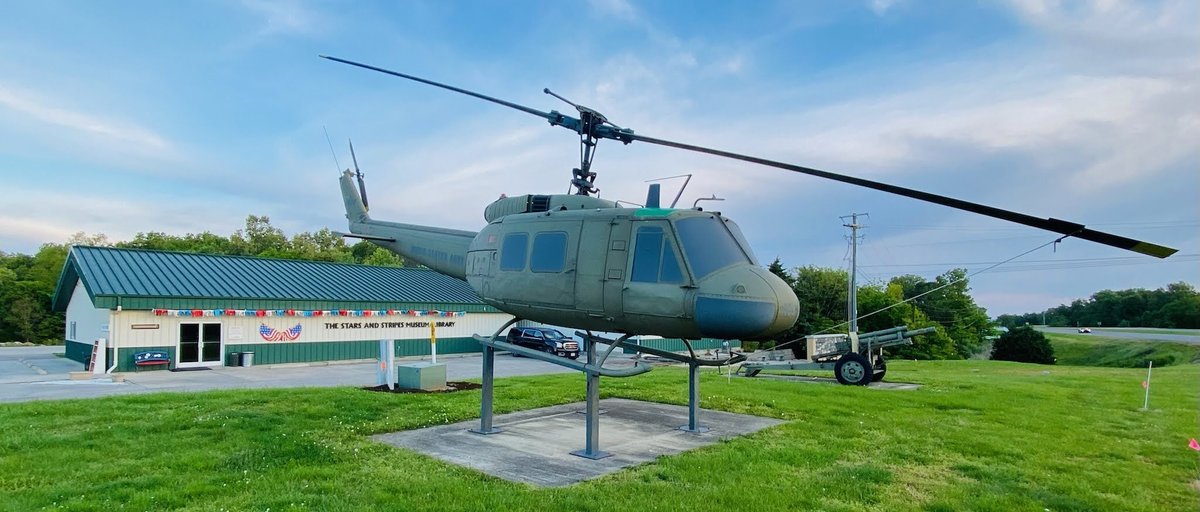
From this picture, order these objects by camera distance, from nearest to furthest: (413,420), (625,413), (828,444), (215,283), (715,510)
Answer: (715,510) → (828,444) → (413,420) → (625,413) → (215,283)

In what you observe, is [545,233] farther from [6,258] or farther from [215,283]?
[6,258]

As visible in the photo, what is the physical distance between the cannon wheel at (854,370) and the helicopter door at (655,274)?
36.5ft

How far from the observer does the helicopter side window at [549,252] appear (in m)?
7.75

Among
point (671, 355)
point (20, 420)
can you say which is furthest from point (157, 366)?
point (671, 355)

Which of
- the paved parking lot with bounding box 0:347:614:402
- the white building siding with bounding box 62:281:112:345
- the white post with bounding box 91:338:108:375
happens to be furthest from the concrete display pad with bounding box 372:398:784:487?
the white building siding with bounding box 62:281:112:345

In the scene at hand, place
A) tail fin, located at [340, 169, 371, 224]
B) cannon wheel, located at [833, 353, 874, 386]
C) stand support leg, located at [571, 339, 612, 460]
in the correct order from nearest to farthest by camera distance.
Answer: stand support leg, located at [571, 339, 612, 460], tail fin, located at [340, 169, 371, 224], cannon wheel, located at [833, 353, 874, 386]

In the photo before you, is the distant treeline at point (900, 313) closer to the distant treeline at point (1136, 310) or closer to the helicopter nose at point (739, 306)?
the distant treeline at point (1136, 310)

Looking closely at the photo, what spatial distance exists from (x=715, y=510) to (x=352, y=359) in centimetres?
2254

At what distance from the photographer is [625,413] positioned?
11.0m

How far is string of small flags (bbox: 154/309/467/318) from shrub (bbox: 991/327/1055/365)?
29215mm

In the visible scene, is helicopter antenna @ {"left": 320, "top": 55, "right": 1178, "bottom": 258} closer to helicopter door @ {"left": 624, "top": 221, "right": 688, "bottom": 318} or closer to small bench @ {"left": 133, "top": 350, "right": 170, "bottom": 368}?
helicopter door @ {"left": 624, "top": 221, "right": 688, "bottom": 318}

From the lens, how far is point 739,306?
260 inches

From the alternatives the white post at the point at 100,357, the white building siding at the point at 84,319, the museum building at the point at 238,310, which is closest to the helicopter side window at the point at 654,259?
the museum building at the point at 238,310

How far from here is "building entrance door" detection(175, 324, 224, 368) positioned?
69.7 feet
